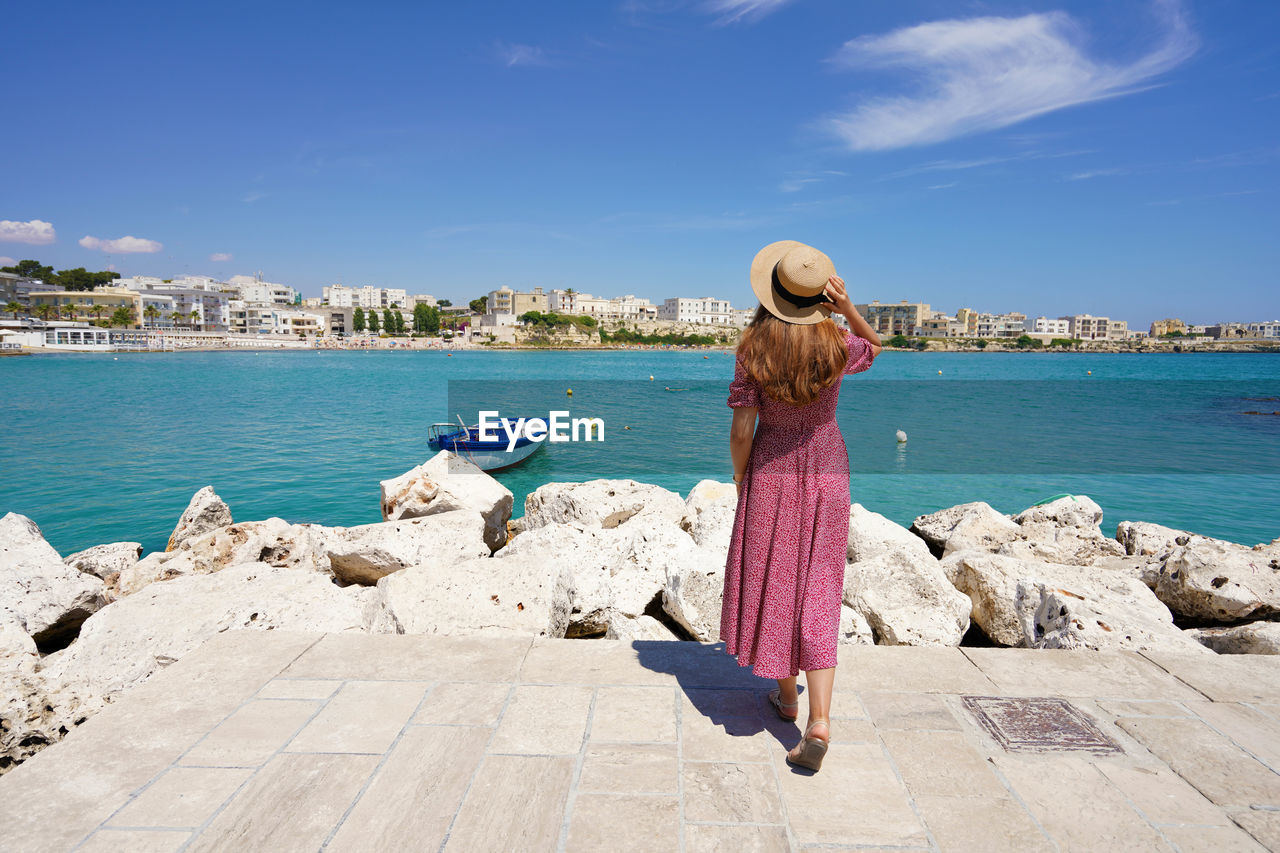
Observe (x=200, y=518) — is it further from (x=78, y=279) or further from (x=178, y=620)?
(x=78, y=279)

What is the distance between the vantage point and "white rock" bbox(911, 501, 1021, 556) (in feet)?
24.6

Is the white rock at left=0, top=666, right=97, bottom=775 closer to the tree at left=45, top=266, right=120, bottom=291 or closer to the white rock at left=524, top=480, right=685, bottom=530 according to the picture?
the white rock at left=524, top=480, right=685, bottom=530

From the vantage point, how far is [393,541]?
548cm

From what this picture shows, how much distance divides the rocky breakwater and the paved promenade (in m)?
0.62

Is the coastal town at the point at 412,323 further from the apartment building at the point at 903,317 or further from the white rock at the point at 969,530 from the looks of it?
the white rock at the point at 969,530

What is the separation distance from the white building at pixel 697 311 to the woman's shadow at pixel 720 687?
504 ft

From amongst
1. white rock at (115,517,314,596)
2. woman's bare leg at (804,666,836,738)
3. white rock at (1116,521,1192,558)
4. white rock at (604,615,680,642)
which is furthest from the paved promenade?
white rock at (1116,521,1192,558)

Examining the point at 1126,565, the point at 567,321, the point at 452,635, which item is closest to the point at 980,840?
the point at 452,635

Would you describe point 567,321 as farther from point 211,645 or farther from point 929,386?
point 211,645

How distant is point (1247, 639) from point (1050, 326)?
7819 inches

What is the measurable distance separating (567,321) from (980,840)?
13505 centimetres

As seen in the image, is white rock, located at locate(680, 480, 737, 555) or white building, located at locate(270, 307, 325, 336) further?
white building, located at locate(270, 307, 325, 336)

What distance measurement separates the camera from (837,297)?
2.51 meters

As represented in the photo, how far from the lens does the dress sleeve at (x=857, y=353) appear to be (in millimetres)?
2551
